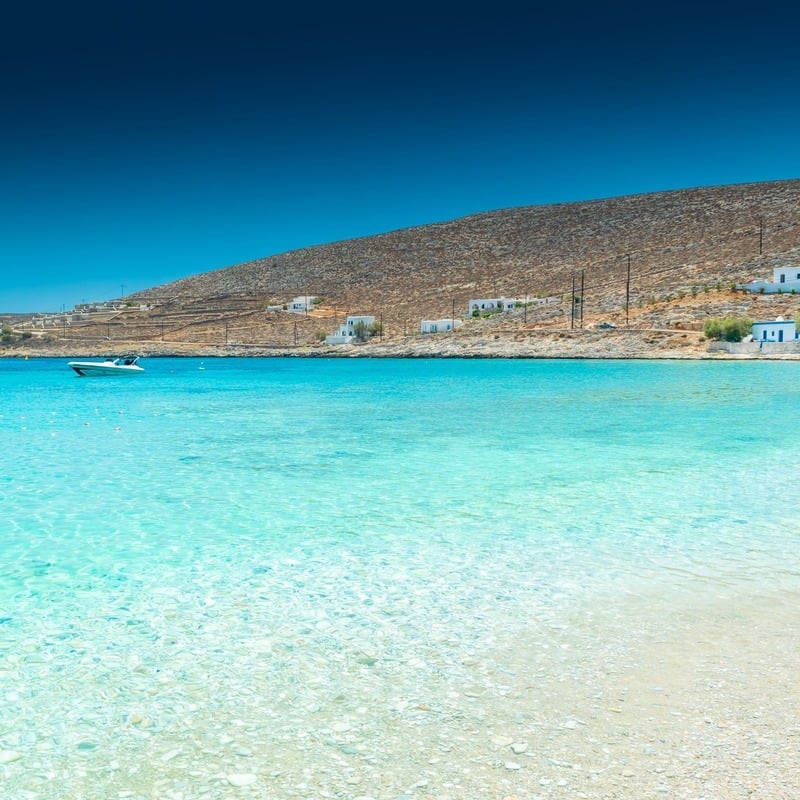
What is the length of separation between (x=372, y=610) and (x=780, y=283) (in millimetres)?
65643

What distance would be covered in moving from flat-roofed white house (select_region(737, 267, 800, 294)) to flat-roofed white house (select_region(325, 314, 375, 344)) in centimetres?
3657

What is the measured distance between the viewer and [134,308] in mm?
115125

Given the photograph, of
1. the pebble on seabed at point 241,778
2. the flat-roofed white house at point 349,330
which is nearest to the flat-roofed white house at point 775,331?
the flat-roofed white house at point 349,330

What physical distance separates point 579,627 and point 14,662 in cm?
364

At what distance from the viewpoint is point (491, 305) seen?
80.2 meters

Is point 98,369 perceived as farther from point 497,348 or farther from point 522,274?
point 522,274

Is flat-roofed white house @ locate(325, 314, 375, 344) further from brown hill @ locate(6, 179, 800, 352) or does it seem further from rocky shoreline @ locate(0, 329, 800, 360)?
brown hill @ locate(6, 179, 800, 352)

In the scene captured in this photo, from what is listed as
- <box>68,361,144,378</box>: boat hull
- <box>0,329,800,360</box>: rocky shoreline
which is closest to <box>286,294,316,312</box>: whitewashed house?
<box>0,329,800,360</box>: rocky shoreline

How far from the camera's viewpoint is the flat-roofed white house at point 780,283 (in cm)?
6197

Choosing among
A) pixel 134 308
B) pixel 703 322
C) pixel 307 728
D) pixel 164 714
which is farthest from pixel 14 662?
pixel 134 308

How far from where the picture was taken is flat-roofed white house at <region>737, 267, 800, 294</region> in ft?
203

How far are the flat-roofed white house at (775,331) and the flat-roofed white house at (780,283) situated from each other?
1180cm

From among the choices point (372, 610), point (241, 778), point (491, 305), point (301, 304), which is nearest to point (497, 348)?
point (491, 305)

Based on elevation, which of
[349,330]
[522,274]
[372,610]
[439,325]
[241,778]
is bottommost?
[349,330]
